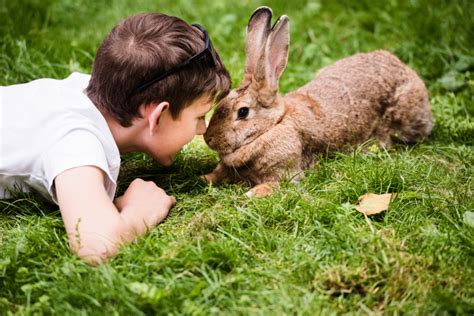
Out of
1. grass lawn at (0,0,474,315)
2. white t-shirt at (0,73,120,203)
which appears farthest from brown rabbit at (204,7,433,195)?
white t-shirt at (0,73,120,203)

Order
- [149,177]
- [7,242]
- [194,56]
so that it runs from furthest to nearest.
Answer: [149,177]
[194,56]
[7,242]

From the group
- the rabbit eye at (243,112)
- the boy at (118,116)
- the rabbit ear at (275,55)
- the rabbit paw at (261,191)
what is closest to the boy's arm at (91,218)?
the boy at (118,116)

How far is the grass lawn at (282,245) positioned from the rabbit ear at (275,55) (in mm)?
586

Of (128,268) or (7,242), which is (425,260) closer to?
(128,268)

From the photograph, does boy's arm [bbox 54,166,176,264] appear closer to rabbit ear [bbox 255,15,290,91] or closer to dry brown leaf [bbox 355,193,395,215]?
dry brown leaf [bbox 355,193,395,215]

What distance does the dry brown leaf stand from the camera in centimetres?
297

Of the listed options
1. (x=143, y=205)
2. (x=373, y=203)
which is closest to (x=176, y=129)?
(x=143, y=205)

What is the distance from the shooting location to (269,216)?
119 inches

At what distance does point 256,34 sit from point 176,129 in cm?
84

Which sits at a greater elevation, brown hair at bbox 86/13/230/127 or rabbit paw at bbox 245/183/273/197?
brown hair at bbox 86/13/230/127

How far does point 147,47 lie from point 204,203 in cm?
88

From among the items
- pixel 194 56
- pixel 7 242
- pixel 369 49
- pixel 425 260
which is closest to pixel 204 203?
pixel 194 56

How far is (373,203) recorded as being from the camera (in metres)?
3.04

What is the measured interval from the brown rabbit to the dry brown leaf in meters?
0.57
